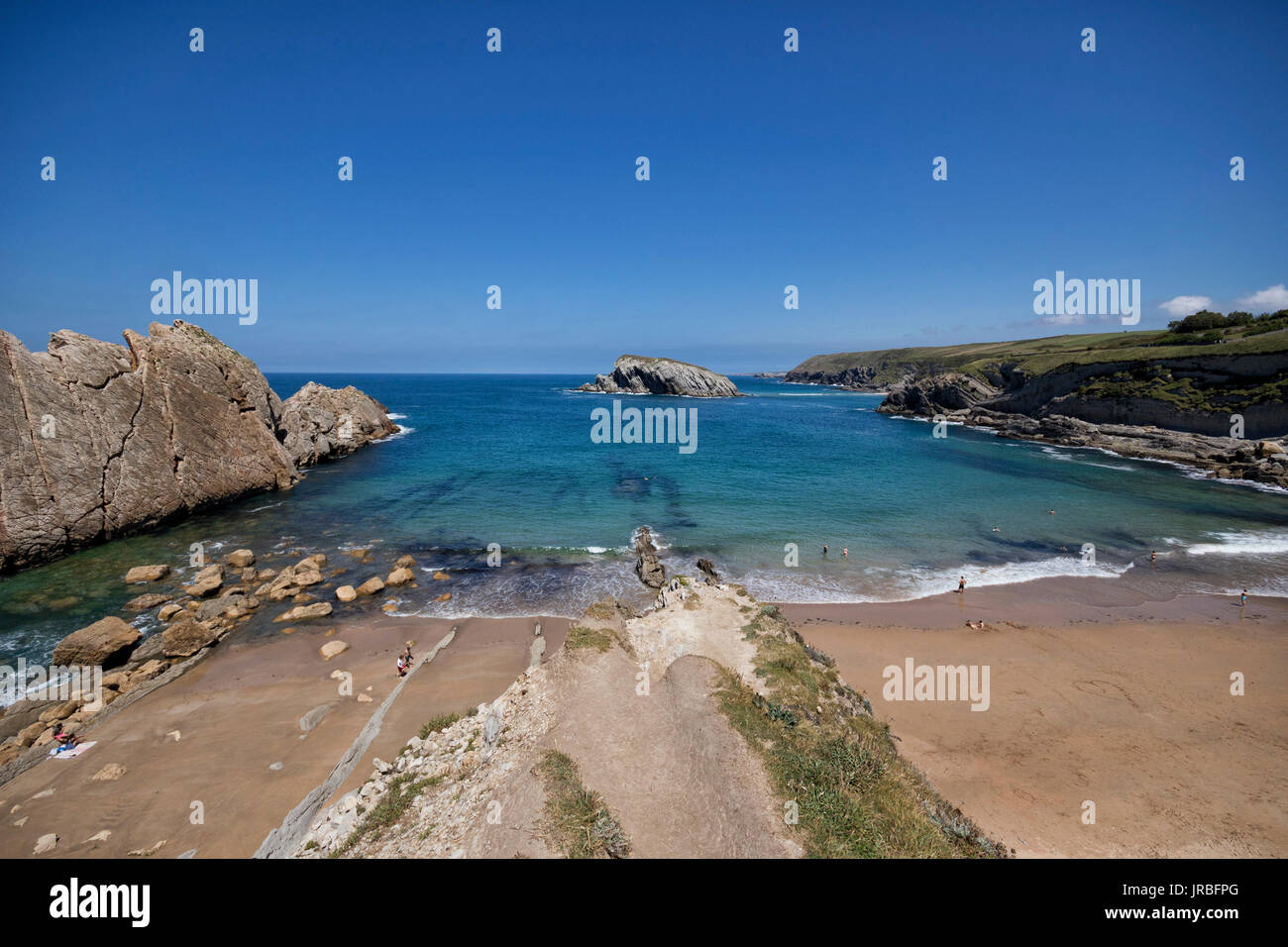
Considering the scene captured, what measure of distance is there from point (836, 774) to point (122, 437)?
165ft

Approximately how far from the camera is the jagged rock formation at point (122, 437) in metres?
29.8

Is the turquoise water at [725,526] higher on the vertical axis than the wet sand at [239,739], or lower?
higher

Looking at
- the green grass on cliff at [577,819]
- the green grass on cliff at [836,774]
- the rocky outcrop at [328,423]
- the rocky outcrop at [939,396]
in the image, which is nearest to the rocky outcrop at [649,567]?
the green grass on cliff at [836,774]

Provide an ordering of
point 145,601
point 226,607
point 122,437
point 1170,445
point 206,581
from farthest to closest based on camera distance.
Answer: point 1170,445 < point 122,437 < point 206,581 < point 145,601 < point 226,607

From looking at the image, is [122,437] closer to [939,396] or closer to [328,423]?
[328,423]

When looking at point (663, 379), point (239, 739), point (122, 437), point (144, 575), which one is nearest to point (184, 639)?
point (239, 739)

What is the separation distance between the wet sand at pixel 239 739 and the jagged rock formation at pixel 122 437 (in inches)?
822

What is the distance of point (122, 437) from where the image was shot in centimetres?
3531

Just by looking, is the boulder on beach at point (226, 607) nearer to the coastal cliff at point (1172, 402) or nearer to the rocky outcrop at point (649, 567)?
the rocky outcrop at point (649, 567)

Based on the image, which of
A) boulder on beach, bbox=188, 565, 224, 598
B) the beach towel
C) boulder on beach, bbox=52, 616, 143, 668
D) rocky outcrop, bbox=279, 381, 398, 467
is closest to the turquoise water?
boulder on beach, bbox=52, 616, 143, 668

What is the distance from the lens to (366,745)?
1545 centimetres

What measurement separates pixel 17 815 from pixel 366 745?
8704 mm
